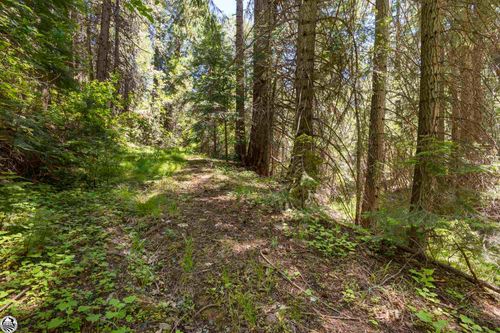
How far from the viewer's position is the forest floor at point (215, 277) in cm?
196

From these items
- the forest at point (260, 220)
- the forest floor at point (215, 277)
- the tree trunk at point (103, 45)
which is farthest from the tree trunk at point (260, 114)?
the tree trunk at point (103, 45)

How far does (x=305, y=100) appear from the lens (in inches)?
159

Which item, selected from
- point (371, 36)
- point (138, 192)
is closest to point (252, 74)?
point (371, 36)

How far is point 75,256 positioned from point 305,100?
362 cm

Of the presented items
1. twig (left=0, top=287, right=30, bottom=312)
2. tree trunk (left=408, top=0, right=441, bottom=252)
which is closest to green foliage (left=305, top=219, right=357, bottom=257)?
tree trunk (left=408, top=0, right=441, bottom=252)

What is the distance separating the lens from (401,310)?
7.18 feet

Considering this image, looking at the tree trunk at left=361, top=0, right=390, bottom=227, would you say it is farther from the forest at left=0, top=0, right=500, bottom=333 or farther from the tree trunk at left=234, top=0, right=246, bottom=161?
the tree trunk at left=234, top=0, right=246, bottom=161

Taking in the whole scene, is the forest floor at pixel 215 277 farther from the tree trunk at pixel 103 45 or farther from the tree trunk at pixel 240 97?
the tree trunk at pixel 103 45

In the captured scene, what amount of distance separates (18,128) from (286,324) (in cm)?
401

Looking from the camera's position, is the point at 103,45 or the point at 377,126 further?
the point at 103,45

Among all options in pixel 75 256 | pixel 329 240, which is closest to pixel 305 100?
pixel 329 240

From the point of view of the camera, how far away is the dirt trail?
2.00 meters

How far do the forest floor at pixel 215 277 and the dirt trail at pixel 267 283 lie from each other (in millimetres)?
11

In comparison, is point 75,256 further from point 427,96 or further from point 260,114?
point 260,114
